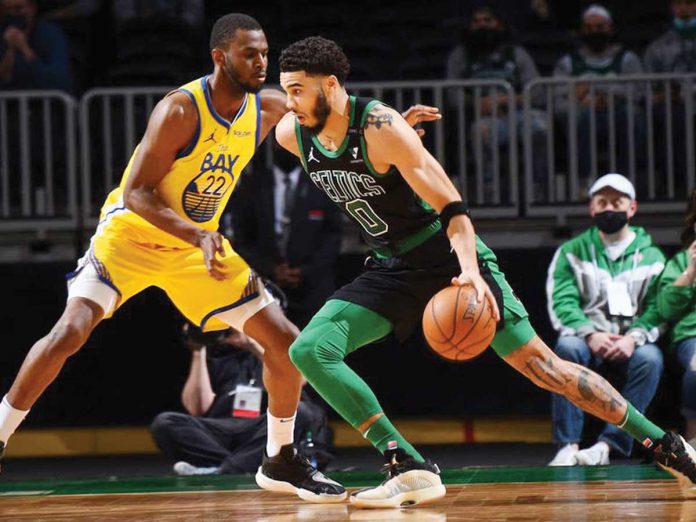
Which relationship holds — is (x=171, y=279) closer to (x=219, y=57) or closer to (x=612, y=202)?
(x=219, y=57)

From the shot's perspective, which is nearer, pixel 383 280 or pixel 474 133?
pixel 383 280

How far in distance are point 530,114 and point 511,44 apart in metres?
0.72

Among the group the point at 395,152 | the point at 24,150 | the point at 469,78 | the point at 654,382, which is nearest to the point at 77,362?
the point at 24,150

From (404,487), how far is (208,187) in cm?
145

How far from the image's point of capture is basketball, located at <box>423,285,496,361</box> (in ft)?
14.5

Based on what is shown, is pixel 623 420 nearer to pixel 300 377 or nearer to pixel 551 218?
pixel 300 377

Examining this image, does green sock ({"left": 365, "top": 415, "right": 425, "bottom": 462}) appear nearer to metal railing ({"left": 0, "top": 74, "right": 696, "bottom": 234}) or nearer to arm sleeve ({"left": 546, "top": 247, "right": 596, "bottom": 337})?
arm sleeve ({"left": 546, "top": 247, "right": 596, "bottom": 337})

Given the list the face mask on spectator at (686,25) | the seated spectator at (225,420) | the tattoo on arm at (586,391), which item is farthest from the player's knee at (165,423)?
the face mask on spectator at (686,25)

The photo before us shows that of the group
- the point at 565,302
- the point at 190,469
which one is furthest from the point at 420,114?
the point at 190,469

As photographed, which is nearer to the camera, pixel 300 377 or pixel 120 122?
pixel 300 377

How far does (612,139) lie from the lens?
7938 millimetres

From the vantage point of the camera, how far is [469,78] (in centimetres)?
835

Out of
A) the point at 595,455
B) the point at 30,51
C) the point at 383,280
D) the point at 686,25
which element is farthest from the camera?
the point at 30,51

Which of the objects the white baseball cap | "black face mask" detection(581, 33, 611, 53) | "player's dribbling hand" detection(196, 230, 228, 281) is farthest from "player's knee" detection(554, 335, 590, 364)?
"black face mask" detection(581, 33, 611, 53)
